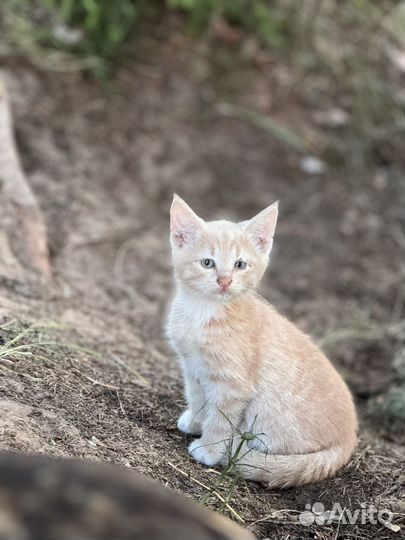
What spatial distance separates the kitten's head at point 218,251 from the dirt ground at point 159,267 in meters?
0.71

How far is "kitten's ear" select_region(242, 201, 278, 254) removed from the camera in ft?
10.9

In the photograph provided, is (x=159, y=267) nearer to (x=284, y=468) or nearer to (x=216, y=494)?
(x=284, y=468)

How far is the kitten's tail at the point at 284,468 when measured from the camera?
318 centimetres

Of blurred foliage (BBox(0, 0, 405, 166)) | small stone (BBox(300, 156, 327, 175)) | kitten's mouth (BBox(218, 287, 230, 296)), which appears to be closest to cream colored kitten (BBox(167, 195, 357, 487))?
kitten's mouth (BBox(218, 287, 230, 296))

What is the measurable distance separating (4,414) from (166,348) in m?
2.16

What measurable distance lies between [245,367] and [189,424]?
0.44m

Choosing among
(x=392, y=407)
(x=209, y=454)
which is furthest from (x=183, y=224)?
(x=392, y=407)

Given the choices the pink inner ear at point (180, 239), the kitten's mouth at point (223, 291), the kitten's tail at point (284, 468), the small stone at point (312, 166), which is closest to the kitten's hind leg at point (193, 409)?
the kitten's tail at point (284, 468)

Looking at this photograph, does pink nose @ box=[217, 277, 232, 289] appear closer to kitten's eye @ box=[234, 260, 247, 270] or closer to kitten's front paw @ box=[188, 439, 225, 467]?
kitten's eye @ box=[234, 260, 247, 270]

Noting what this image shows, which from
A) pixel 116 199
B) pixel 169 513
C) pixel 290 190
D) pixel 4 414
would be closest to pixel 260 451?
pixel 4 414

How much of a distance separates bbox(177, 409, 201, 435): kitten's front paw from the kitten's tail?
313 mm

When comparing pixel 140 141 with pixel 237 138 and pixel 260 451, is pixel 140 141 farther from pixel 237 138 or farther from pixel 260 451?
pixel 260 451

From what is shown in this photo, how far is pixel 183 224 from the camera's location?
3.31 metres

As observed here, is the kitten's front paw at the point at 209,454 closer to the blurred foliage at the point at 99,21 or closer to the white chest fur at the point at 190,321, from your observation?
the white chest fur at the point at 190,321
